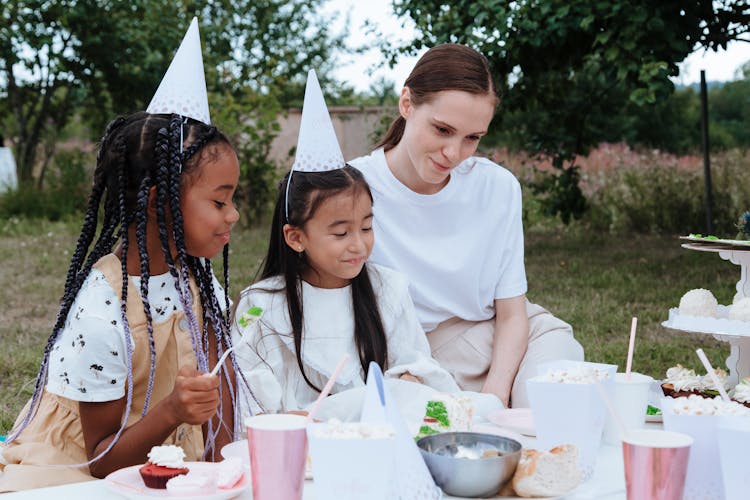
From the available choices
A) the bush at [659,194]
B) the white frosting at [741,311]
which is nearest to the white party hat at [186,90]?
the white frosting at [741,311]

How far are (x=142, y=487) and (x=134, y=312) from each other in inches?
27.0

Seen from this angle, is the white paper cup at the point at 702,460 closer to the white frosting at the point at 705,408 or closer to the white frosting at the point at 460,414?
the white frosting at the point at 705,408

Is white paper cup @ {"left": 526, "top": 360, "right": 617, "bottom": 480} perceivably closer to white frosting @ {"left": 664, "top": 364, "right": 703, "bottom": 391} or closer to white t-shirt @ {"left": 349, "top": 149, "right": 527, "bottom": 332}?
white frosting @ {"left": 664, "top": 364, "right": 703, "bottom": 391}

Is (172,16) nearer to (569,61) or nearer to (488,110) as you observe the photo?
(569,61)

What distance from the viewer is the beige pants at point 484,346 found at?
2938 millimetres

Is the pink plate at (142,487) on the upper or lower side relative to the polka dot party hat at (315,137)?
lower

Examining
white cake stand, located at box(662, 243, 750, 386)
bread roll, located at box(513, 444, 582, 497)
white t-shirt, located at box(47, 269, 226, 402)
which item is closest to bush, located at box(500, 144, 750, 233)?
white cake stand, located at box(662, 243, 750, 386)

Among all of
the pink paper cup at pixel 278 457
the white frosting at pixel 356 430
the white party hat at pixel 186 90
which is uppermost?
the white party hat at pixel 186 90

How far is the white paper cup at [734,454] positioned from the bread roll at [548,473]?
9.6 inches

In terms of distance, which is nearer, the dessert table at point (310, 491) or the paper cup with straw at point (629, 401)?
the dessert table at point (310, 491)

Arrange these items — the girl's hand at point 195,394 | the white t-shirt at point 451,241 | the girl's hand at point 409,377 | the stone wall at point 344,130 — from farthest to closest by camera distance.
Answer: the stone wall at point 344,130 → the white t-shirt at point 451,241 → the girl's hand at point 409,377 → the girl's hand at point 195,394

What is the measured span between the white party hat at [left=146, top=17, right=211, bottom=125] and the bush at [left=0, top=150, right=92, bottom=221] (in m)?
10.2

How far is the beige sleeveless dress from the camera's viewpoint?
1976 mm

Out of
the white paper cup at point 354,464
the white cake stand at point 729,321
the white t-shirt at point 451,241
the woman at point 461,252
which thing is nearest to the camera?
the white paper cup at point 354,464
